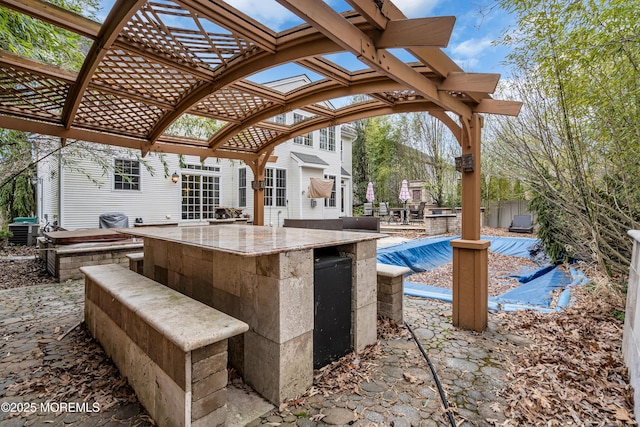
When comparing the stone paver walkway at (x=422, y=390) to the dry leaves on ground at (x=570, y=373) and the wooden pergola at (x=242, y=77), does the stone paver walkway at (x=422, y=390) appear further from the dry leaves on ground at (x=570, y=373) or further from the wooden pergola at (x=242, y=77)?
the wooden pergola at (x=242, y=77)

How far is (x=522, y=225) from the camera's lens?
41.8 feet

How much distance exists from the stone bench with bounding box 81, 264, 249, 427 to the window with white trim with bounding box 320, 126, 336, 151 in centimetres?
1295

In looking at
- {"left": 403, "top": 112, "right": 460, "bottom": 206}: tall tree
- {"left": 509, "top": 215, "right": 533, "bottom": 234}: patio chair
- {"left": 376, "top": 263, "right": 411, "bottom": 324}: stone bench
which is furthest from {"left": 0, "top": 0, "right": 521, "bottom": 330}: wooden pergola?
{"left": 403, "top": 112, "right": 460, "bottom": 206}: tall tree

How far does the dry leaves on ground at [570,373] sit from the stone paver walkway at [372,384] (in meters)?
0.17

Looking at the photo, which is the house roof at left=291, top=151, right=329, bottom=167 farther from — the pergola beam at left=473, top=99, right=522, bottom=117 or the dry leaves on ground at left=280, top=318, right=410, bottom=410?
the dry leaves on ground at left=280, top=318, right=410, bottom=410

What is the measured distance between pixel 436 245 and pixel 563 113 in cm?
612

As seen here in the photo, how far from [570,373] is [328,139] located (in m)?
13.8

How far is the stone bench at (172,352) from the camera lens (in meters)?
1.69

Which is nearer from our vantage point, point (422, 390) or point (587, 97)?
point (422, 390)

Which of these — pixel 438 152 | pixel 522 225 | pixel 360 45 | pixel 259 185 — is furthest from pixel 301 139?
pixel 360 45

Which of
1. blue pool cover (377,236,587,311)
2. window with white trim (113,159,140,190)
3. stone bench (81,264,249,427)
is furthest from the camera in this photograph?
window with white trim (113,159,140,190)

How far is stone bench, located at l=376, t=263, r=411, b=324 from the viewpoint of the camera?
3.60m

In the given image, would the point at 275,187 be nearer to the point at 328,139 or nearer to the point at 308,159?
the point at 308,159

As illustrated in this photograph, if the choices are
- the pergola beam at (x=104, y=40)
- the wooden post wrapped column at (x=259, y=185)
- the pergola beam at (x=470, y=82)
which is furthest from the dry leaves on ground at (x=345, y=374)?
the wooden post wrapped column at (x=259, y=185)
